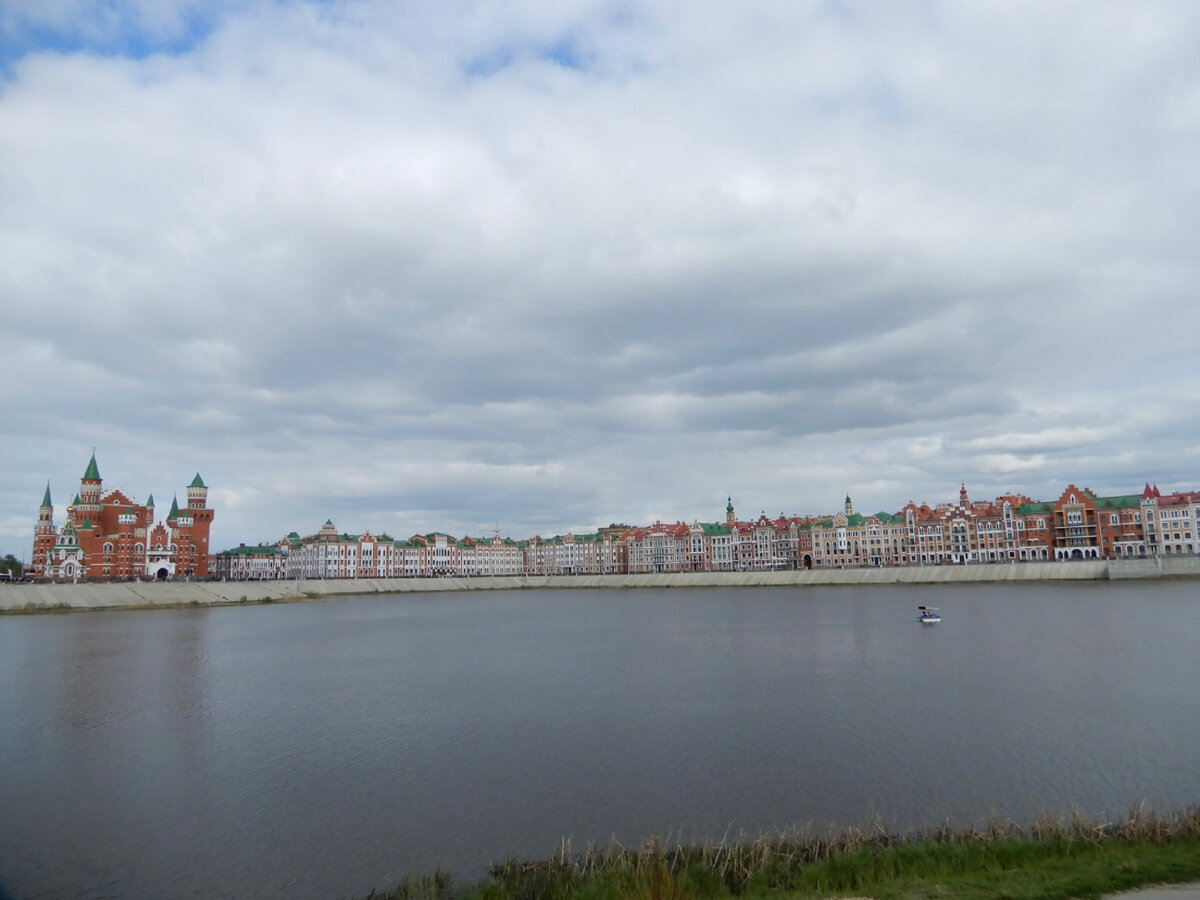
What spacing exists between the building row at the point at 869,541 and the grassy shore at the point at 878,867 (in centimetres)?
12544

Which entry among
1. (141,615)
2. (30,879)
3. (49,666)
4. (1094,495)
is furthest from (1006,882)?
(1094,495)

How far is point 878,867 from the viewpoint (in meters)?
13.0

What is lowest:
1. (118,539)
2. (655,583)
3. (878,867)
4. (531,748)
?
(655,583)

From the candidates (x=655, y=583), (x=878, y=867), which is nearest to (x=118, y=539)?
(x=655, y=583)

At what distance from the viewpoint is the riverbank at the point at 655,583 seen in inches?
3967

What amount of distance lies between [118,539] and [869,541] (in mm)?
136339

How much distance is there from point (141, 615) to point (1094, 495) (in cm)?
14268

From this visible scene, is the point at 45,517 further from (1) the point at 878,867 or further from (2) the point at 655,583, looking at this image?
(1) the point at 878,867

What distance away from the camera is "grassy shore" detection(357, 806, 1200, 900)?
11391mm

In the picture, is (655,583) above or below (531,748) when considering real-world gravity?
below

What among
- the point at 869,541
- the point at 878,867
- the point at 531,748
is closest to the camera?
the point at 878,867

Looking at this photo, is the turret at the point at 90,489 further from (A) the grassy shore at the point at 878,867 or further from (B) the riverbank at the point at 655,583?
(A) the grassy shore at the point at 878,867

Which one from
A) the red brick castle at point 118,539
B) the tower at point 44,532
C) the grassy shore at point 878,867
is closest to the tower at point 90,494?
the red brick castle at point 118,539

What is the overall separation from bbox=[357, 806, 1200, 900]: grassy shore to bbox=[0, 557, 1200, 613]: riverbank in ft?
347
